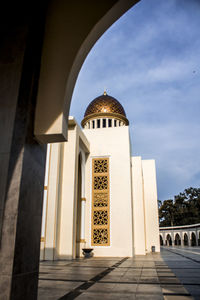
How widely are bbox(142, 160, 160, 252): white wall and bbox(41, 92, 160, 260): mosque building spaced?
2.41 metres

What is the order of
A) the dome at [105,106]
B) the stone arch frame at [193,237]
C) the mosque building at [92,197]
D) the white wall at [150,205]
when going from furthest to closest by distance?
the stone arch frame at [193,237]
the dome at [105,106]
the white wall at [150,205]
the mosque building at [92,197]

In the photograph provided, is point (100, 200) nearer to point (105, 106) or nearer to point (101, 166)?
point (101, 166)

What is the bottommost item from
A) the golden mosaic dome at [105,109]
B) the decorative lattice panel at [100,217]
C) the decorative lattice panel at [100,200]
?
the decorative lattice panel at [100,217]

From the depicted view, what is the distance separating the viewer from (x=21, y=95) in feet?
7.02

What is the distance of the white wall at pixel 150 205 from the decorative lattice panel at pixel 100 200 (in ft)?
16.8

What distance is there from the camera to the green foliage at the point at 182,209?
3747 centimetres

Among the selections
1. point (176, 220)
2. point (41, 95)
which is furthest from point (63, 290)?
point (176, 220)

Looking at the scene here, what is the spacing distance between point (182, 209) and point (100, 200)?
30674 mm

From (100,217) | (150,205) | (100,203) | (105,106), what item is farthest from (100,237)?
(105,106)

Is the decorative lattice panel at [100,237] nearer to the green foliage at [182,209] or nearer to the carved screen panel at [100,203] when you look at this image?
the carved screen panel at [100,203]

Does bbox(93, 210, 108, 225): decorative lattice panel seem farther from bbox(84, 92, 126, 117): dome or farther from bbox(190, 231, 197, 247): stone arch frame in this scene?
bbox(190, 231, 197, 247): stone arch frame

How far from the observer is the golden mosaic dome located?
623 inches

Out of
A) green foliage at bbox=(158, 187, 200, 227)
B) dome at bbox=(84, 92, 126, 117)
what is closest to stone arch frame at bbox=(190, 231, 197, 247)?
green foliage at bbox=(158, 187, 200, 227)

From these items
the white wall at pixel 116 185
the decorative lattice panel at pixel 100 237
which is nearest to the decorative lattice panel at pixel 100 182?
the white wall at pixel 116 185
